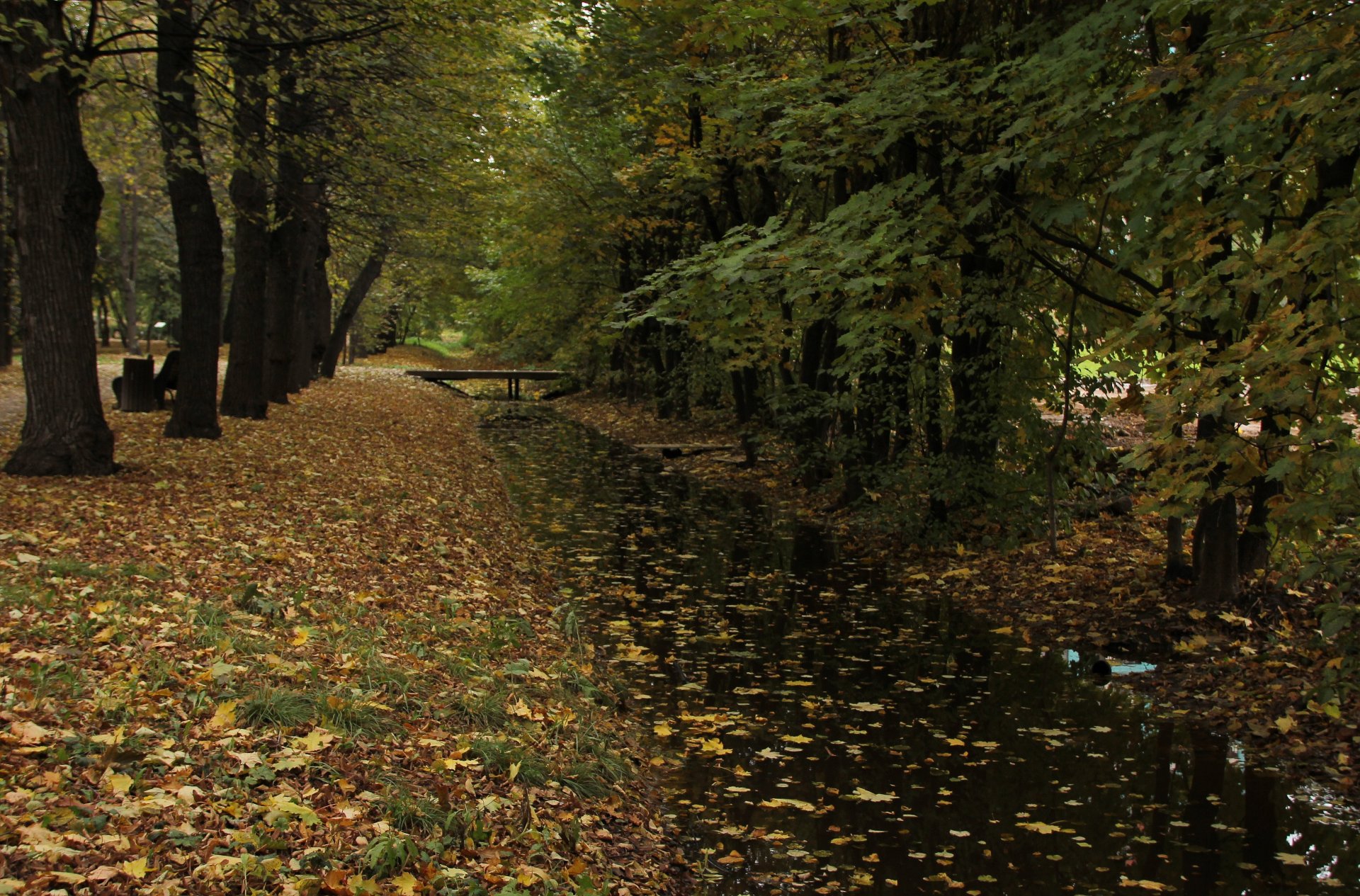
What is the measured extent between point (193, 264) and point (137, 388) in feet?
16.9

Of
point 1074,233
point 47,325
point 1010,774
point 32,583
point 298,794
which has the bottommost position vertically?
point 1010,774

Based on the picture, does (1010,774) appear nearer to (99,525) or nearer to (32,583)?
(32,583)

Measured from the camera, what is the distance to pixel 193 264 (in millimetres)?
14352

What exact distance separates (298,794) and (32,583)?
131 inches

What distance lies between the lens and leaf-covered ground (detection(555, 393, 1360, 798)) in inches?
269

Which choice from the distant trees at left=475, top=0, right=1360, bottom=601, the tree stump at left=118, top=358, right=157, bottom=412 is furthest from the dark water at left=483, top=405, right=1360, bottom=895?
the tree stump at left=118, top=358, right=157, bottom=412

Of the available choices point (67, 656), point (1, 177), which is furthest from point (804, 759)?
point (1, 177)

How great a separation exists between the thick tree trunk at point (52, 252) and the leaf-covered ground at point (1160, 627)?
8.97 meters

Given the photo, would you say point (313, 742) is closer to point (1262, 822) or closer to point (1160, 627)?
point (1262, 822)

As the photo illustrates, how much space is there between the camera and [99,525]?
28.9 feet

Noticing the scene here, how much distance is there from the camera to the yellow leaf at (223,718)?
15.6 feet

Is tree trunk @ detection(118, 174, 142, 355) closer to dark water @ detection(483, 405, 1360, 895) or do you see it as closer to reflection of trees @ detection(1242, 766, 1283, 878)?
dark water @ detection(483, 405, 1360, 895)

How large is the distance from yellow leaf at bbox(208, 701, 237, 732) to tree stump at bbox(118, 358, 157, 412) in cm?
1535

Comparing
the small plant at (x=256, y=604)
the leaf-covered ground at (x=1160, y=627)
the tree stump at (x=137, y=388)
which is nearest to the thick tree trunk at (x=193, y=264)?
the tree stump at (x=137, y=388)
